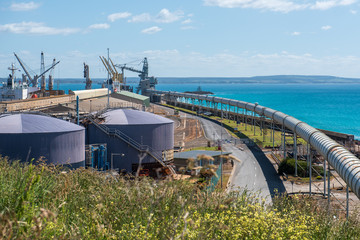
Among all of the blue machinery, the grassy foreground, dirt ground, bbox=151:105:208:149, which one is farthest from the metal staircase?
the grassy foreground

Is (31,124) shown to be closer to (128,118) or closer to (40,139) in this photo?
(40,139)

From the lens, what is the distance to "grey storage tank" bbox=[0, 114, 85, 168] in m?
37.8

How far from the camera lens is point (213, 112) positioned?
135 metres

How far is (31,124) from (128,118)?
13006mm

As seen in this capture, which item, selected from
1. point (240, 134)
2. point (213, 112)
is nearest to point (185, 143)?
point (240, 134)

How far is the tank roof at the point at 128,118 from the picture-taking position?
163ft

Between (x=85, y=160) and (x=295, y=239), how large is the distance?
3262cm

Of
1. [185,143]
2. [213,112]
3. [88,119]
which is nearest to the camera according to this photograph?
[88,119]

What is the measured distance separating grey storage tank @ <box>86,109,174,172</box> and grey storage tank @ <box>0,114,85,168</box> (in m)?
6.23

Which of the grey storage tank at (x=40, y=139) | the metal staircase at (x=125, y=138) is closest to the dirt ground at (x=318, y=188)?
the metal staircase at (x=125, y=138)

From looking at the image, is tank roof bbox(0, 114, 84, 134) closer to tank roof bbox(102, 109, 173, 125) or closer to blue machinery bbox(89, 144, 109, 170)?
blue machinery bbox(89, 144, 109, 170)

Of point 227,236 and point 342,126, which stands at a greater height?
point 227,236

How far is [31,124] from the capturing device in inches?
1563

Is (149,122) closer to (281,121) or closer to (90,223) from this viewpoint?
(281,121)
